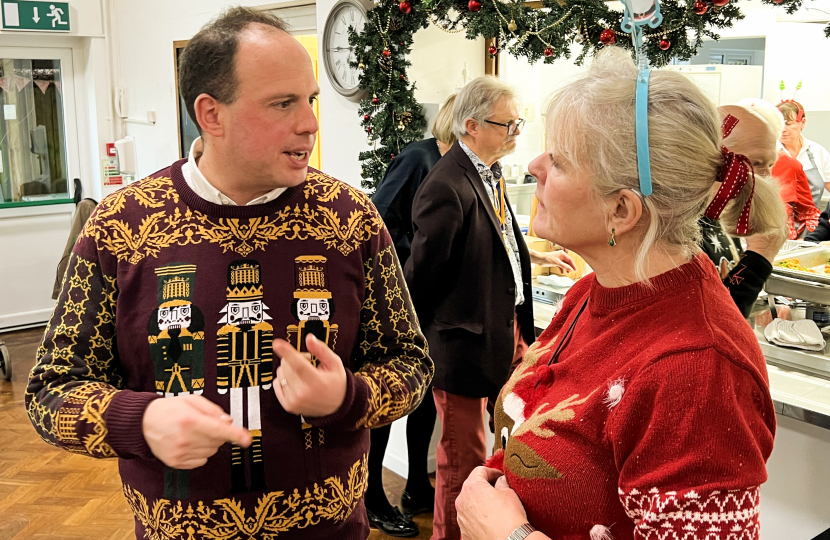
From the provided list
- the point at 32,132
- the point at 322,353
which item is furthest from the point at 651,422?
the point at 32,132

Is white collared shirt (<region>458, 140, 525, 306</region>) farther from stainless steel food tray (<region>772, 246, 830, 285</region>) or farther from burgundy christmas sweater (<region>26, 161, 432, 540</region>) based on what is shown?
burgundy christmas sweater (<region>26, 161, 432, 540</region>)

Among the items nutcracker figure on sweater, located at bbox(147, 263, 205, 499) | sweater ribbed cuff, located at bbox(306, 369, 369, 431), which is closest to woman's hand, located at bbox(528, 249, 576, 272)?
sweater ribbed cuff, located at bbox(306, 369, 369, 431)

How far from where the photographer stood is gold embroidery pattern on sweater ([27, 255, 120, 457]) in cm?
129

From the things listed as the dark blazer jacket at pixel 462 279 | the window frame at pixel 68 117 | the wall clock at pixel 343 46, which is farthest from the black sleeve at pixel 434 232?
the window frame at pixel 68 117

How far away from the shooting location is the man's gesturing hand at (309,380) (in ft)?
4.01

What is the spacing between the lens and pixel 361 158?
377cm

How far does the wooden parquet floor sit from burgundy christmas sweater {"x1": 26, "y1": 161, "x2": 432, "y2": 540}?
76.5 inches

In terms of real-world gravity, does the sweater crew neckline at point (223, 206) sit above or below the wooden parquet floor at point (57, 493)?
above

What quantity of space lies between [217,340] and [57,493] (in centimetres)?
288

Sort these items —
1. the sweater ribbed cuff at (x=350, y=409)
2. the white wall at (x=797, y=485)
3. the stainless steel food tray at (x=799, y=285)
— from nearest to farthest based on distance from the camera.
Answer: the sweater ribbed cuff at (x=350, y=409), the white wall at (x=797, y=485), the stainless steel food tray at (x=799, y=285)

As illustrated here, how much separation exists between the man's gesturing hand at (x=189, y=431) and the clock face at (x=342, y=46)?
9.12ft

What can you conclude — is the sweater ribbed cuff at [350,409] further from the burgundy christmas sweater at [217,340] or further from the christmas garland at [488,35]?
the christmas garland at [488,35]

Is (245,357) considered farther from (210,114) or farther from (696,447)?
(696,447)

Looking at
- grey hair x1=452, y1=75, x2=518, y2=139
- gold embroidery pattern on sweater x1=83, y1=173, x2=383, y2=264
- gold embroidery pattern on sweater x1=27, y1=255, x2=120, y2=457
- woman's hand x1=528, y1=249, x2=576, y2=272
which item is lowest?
woman's hand x1=528, y1=249, x2=576, y2=272
